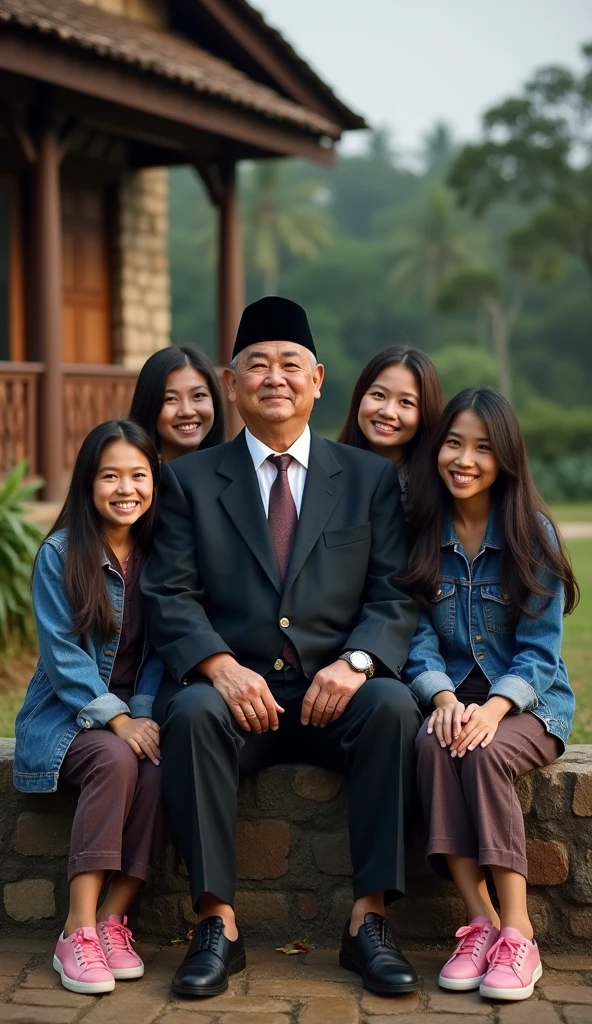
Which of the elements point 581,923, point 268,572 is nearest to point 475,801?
point 581,923

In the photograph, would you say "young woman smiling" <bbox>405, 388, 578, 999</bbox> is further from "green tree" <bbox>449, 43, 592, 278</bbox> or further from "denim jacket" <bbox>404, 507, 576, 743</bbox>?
"green tree" <bbox>449, 43, 592, 278</bbox>

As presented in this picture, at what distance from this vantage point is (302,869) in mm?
3832

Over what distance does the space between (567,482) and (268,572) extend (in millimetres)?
21873

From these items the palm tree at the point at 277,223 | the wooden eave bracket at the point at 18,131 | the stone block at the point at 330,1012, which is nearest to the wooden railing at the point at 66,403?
the wooden eave bracket at the point at 18,131

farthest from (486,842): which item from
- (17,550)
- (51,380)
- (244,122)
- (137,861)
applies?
(244,122)

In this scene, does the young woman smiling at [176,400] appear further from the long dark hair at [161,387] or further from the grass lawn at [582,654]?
the grass lawn at [582,654]

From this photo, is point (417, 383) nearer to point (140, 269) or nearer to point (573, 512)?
point (140, 269)

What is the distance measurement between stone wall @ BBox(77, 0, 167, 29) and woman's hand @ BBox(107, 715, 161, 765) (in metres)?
9.59

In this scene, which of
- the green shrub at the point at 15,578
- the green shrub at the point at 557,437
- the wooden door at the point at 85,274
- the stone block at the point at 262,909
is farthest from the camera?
the green shrub at the point at 557,437

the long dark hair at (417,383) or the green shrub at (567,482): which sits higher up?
the long dark hair at (417,383)

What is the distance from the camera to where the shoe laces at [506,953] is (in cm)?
335

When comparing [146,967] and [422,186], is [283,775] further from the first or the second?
[422,186]

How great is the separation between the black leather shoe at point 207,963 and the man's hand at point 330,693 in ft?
2.04

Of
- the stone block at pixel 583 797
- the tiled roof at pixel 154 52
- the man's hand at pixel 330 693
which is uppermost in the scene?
the tiled roof at pixel 154 52
